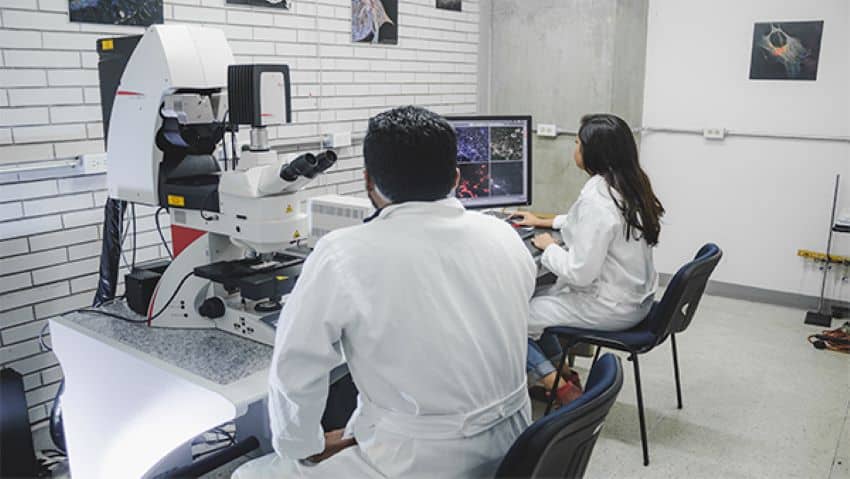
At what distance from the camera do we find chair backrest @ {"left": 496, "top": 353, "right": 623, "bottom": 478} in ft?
4.12

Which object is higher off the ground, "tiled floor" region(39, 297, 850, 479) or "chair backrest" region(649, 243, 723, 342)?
"chair backrest" region(649, 243, 723, 342)

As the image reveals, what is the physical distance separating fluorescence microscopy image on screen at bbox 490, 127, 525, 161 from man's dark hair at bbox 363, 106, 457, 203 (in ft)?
5.53

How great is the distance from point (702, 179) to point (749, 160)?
1.02 ft

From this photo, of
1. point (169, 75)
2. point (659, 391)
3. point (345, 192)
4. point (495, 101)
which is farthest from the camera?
point (495, 101)

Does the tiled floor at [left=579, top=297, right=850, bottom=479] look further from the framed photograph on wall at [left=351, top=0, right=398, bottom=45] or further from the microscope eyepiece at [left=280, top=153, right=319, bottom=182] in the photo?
the framed photograph on wall at [left=351, top=0, right=398, bottom=45]

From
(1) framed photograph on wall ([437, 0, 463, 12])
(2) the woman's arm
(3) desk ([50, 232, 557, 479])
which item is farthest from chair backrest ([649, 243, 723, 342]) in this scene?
(1) framed photograph on wall ([437, 0, 463, 12])

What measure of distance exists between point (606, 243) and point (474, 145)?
0.82 meters

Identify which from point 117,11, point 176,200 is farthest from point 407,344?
point 117,11

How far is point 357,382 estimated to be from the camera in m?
1.39

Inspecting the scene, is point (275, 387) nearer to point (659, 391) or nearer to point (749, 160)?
point (659, 391)

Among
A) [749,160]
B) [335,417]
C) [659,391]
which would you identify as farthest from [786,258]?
[335,417]

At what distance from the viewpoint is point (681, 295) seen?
244 centimetres

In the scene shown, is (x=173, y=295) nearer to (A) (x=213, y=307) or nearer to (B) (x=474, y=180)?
(A) (x=213, y=307)

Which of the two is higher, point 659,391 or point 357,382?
point 357,382
